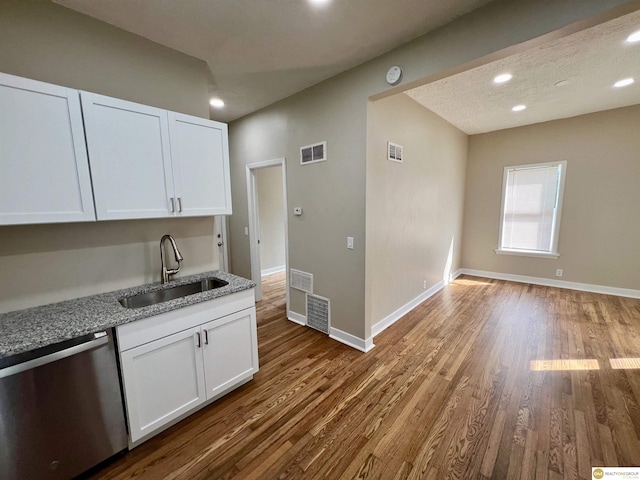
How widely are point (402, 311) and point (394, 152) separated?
213 cm

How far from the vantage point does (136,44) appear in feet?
6.57

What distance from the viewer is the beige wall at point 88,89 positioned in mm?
1585

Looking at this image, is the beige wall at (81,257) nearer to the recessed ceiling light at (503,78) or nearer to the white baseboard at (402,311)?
the white baseboard at (402,311)

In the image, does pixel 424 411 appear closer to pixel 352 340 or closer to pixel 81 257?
pixel 352 340

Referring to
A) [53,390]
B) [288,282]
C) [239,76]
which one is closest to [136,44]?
[239,76]

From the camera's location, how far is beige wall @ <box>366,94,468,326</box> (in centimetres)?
279

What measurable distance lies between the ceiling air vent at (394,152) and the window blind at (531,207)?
3.10 m

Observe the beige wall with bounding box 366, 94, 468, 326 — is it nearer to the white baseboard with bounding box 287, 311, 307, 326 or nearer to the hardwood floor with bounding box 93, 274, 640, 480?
the hardwood floor with bounding box 93, 274, 640, 480

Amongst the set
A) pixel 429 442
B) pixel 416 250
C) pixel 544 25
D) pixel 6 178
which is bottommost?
pixel 429 442

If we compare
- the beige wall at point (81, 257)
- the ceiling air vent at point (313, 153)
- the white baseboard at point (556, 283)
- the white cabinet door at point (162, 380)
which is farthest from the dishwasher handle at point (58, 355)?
the white baseboard at point (556, 283)

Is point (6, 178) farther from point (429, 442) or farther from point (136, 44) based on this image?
point (429, 442)

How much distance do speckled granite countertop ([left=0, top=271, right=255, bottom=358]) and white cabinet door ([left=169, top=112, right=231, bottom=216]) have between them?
0.75 metres

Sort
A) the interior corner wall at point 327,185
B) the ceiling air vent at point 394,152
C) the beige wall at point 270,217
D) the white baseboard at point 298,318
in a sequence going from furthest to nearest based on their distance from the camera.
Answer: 1. the beige wall at point 270,217
2. the white baseboard at point 298,318
3. the ceiling air vent at point 394,152
4. the interior corner wall at point 327,185

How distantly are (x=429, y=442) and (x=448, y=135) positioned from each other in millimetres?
4377
